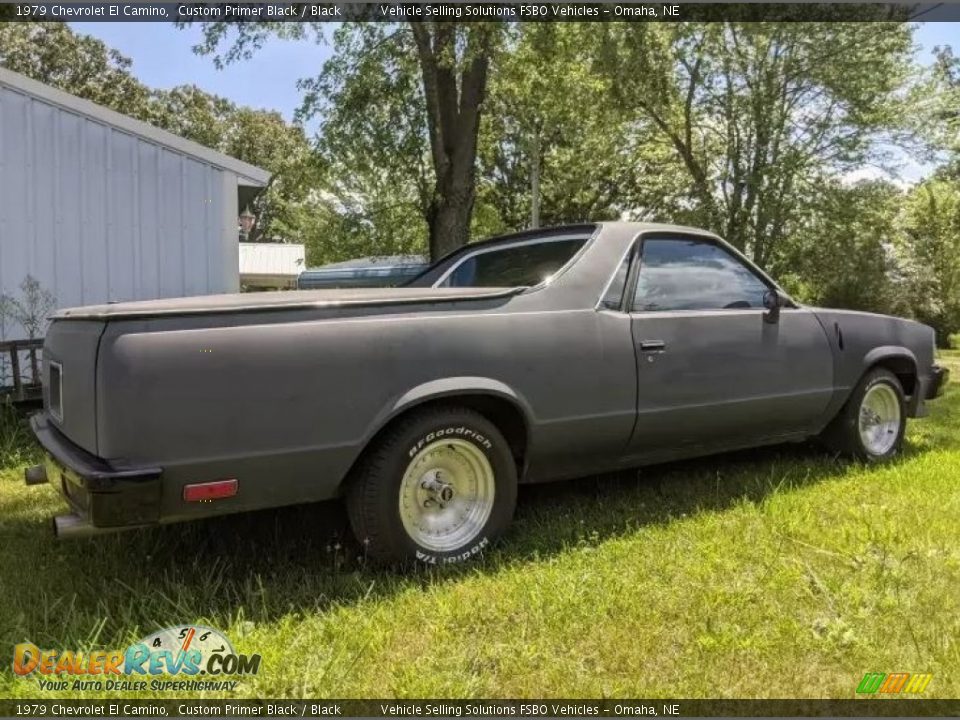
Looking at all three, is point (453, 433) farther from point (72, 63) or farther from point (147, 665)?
point (72, 63)

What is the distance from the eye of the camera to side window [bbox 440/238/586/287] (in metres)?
4.04

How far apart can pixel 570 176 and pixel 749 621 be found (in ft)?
80.9

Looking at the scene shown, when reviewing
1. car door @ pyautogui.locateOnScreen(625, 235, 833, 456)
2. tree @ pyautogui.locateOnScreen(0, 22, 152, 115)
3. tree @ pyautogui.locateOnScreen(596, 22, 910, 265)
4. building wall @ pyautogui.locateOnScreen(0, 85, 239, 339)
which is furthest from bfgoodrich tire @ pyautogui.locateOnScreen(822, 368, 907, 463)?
tree @ pyautogui.locateOnScreen(0, 22, 152, 115)

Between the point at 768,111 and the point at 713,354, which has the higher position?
the point at 768,111

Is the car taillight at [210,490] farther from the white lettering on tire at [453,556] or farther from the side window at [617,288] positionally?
the side window at [617,288]

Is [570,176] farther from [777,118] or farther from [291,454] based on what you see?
[291,454]

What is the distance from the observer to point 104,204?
7.16 metres

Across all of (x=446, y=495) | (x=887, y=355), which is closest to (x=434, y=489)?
(x=446, y=495)

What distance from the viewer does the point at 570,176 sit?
1032 inches

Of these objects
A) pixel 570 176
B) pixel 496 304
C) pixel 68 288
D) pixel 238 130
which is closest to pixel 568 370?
A: pixel 496 304

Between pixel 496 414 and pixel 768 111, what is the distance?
66.0ft

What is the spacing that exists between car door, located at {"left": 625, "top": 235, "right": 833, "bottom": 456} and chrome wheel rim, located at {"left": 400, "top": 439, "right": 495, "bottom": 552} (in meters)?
0.90

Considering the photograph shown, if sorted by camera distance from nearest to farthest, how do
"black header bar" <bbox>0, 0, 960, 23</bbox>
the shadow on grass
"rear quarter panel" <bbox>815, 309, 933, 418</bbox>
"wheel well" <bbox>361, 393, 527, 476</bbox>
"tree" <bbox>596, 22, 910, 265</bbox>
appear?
the shadow on grass, "wheel well" <bbox>361, 393, 527, 476</bbox>, "rear quarter panel" <bbox>815, 309, 933, 418</bbox>, "black header bar" <bbox>0, 0, 960, 23</bbox>, "tree" <bbox>596, 22, 910, 265</bbox>

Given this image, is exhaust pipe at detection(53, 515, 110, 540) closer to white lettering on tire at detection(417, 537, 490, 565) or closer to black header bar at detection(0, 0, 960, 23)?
white lettering on tire at detection(417, 537, 490, 565)
